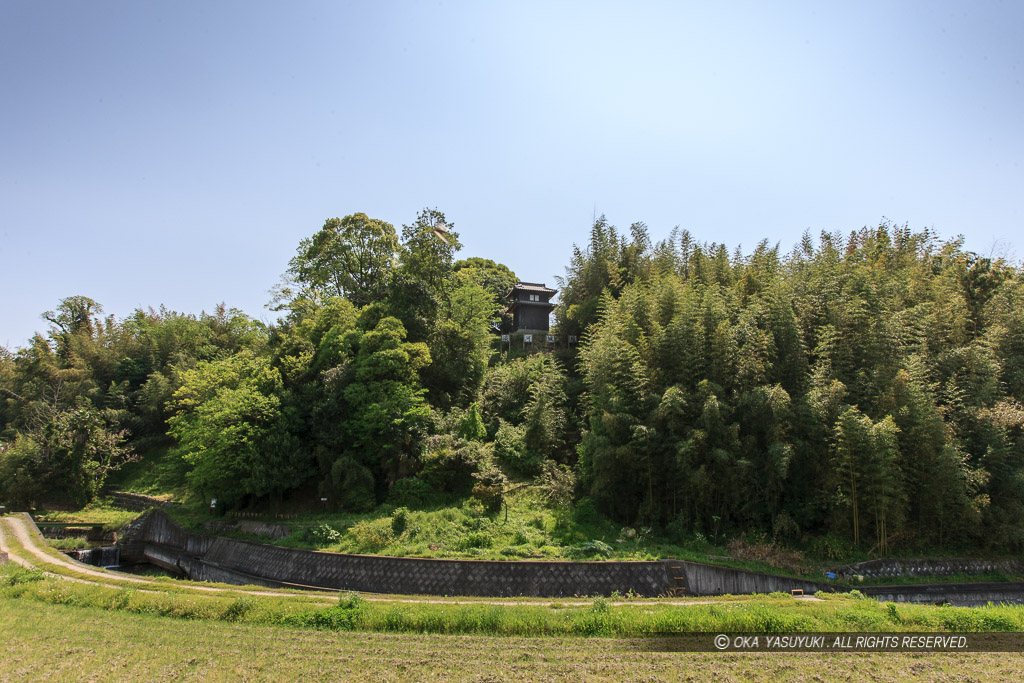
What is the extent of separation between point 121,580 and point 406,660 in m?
10.9

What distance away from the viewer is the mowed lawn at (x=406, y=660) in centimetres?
736

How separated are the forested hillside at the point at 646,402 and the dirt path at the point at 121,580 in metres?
4.49

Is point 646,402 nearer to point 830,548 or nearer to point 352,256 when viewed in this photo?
point 830,548

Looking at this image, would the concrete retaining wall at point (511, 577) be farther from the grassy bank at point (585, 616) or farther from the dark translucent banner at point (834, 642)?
the dark translucent banner at point (834, 642)

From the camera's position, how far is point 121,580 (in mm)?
13734

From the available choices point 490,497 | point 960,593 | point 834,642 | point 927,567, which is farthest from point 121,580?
point 960,593

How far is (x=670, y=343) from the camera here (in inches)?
650

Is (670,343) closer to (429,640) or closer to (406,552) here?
(406,552)

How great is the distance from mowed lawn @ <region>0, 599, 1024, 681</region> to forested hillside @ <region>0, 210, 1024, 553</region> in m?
6.71

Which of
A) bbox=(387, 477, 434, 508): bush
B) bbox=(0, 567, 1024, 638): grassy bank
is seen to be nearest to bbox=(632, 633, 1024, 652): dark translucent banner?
bbox=(0, 567, 1024, 638): grassy bank

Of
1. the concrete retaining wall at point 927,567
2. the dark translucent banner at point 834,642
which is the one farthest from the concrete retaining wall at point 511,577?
the dark translucent banner at point 834,642

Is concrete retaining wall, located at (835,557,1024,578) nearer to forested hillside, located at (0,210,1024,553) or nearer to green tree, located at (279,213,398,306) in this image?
forested hillside, located at (0,210,1024,553)

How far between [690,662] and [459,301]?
1957cm

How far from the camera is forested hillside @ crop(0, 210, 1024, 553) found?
1432cm
